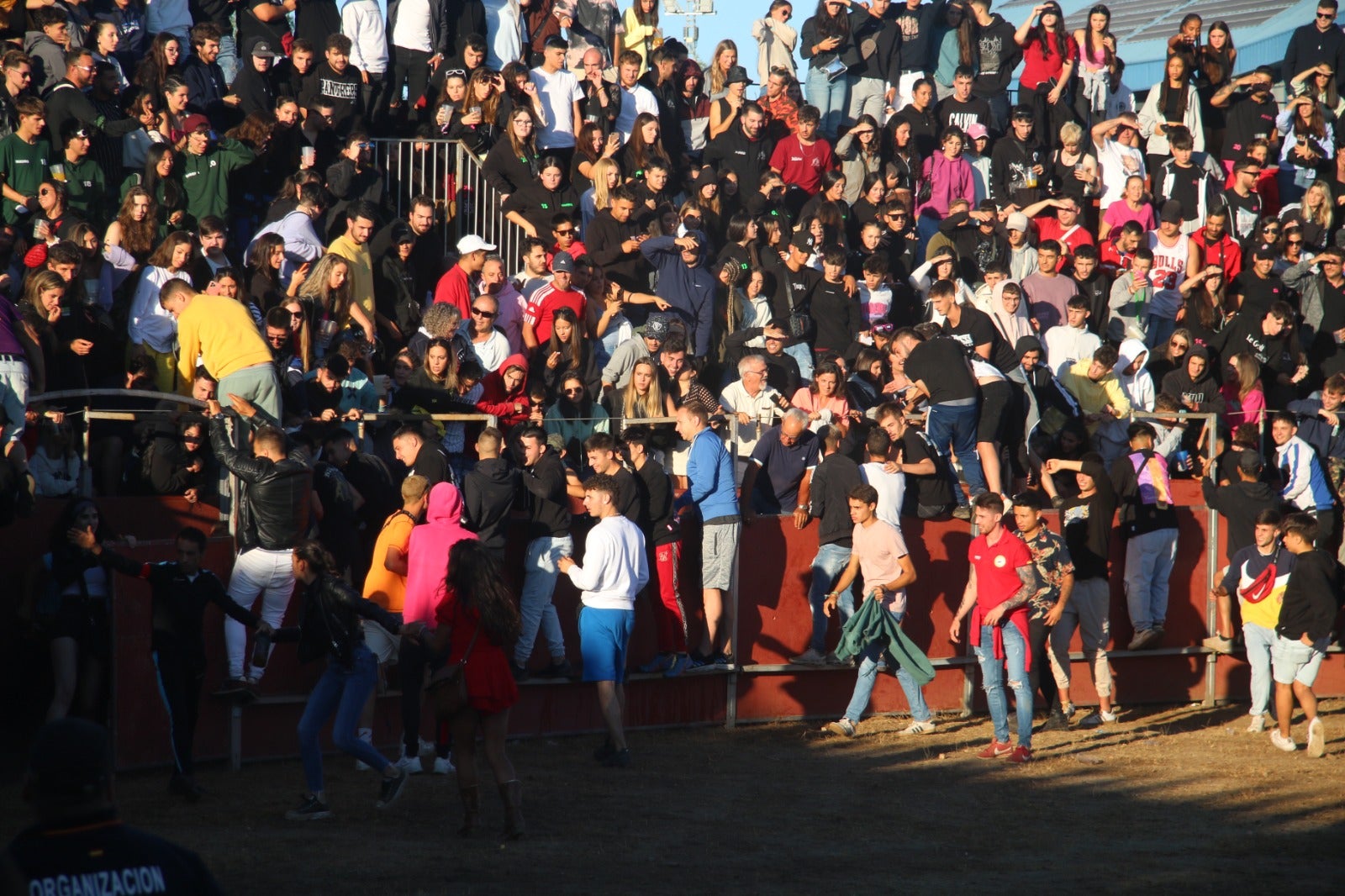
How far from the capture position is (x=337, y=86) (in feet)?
46.5

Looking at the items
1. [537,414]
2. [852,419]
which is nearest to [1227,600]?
[852,419]

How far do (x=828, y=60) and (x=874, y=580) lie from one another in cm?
896

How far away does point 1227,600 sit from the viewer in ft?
45.6

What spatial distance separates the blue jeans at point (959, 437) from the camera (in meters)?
13.0

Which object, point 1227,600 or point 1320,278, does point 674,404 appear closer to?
point 1227,600

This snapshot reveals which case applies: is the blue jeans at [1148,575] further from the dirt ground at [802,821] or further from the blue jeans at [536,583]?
the blue jeans at [536,583]

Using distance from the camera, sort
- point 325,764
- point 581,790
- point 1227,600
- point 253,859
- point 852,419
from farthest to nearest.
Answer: point 1227,600 → point 852,419 → point 325,764 → point 581,790 → point 253,859

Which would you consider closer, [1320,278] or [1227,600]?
[1227,600]

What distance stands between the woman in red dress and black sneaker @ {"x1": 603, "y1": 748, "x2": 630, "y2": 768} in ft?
6.94

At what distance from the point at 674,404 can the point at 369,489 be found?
11.0 feet

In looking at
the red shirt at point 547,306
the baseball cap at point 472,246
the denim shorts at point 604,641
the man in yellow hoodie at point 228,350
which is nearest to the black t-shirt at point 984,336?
the red shirt at point 547,306

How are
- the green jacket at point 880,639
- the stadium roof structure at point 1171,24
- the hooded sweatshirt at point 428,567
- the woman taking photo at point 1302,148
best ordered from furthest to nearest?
the stadium roof structure at point 1171,24 < the woman taking photo at point 1302,148 < the green jacket at point 880,639 < the hooded sweatshirt at point 428,567

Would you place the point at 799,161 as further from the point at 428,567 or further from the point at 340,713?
the point at 340,713

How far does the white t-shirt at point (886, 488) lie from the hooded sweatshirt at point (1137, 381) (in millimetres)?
3932
